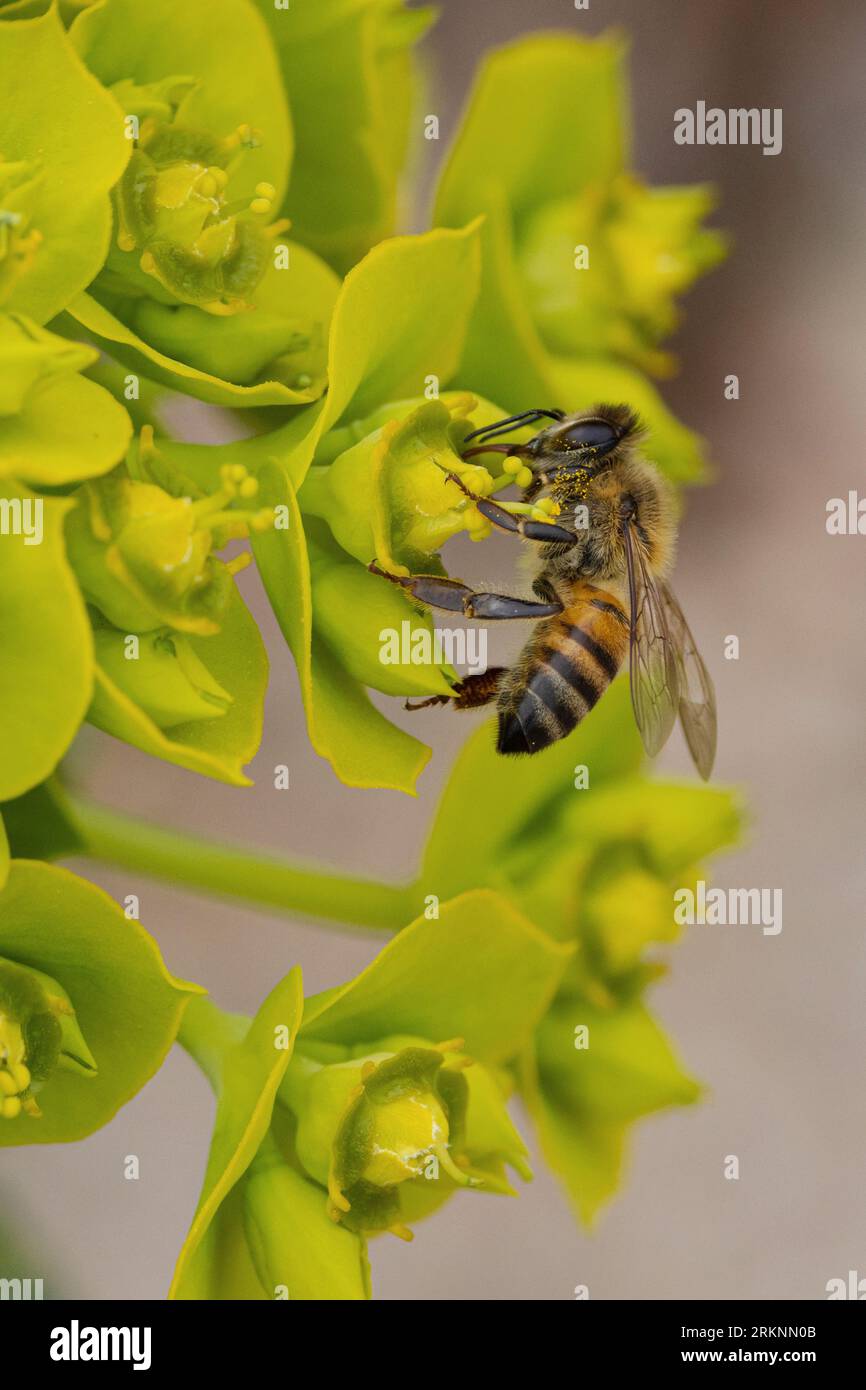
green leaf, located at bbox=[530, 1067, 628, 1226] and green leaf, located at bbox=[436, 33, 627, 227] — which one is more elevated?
green leaf, located at bbox=[436, 33, 627, 227]

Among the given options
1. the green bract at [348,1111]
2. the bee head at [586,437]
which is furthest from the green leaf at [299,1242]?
the bee head at [586,437]

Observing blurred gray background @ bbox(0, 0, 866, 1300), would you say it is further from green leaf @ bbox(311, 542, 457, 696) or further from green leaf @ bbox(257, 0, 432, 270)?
green leaf @ bbox(311, 542, 457, 696)

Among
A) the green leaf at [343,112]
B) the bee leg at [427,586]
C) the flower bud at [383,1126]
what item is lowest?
the flower bud at [383,1126]

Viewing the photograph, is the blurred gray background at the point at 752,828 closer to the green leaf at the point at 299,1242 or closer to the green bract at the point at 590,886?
the green bract at the point at 590,886

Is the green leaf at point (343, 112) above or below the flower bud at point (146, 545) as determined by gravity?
above

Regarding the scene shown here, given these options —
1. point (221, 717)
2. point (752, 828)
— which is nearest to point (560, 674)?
point (221, 717)

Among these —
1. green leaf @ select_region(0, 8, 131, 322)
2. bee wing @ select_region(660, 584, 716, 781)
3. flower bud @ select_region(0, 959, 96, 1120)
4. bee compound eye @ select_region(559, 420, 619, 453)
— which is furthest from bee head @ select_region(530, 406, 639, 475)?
flower bud @ select_region(0, 959, 96, 1120)
